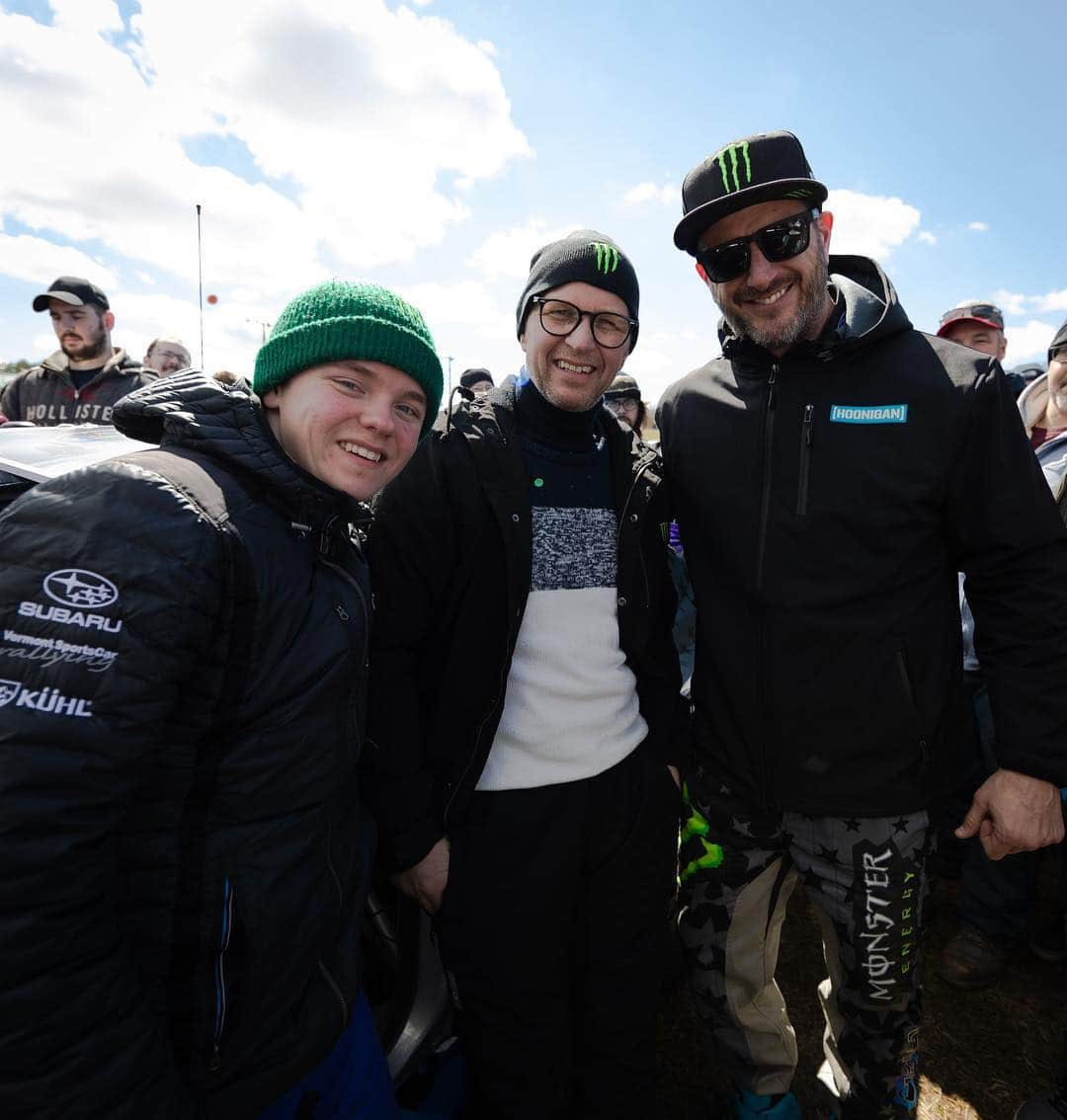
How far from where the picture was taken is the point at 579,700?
1.81 metres

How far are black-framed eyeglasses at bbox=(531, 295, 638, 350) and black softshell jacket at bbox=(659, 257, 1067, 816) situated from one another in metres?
0.50

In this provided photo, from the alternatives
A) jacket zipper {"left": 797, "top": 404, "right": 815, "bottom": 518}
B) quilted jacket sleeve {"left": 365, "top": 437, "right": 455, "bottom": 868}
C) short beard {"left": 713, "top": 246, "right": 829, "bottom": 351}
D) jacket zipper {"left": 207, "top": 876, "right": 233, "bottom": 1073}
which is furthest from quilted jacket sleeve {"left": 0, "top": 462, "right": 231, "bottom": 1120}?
short beard {"left": 713, "top": 246, "right": 829, "bottom": 351}

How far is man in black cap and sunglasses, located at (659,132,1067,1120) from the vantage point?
1749 millimetres

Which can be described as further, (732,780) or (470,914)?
(732,780)

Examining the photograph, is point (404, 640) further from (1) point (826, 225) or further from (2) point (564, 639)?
(1) point (826, 225)

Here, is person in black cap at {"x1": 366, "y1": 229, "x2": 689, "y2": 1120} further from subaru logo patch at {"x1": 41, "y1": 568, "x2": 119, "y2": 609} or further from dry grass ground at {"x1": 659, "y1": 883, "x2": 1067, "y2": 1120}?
subaru logo patch at {"x1": 41, "y1": 568, "x2": 119, "y2": 609}

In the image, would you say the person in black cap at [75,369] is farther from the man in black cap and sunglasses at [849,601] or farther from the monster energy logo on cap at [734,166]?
the man in black cap and sunglasses at [849,601]

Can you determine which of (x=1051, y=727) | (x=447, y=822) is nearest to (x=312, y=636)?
(x=447, y=822)

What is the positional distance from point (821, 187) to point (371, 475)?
1664mm

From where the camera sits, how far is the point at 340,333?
1.29 m

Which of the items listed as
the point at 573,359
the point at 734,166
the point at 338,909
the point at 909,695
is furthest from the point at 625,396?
the point at 338,909

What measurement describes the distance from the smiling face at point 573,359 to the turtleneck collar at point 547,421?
30mm

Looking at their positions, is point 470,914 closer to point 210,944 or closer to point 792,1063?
→ point 210,944

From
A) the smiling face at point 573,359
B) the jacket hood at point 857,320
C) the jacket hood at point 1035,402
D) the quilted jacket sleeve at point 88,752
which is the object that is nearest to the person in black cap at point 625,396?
the jacket hood at point 1035,402
